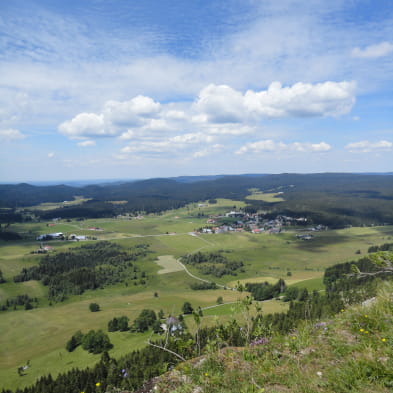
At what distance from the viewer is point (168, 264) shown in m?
155

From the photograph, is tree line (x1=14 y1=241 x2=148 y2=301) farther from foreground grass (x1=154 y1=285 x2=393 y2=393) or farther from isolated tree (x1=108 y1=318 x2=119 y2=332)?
foreground grass (x1=154 y1=285 x2=393 y2=393)

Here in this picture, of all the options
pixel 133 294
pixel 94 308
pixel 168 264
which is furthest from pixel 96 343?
pixel 168 264

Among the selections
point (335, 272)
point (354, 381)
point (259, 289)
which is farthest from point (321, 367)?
point (335, 272)

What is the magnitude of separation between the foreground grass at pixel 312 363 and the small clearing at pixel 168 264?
138677 mm

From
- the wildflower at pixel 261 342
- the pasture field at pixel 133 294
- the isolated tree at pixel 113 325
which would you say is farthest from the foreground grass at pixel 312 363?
the isolated tree at pixel 113 325

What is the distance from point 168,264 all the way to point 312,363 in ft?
504

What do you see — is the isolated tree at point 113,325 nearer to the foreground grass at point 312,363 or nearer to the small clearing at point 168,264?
the small clearing at point 168,264

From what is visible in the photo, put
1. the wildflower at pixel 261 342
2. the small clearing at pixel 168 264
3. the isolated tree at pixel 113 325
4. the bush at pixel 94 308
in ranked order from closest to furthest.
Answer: the wildflower at pixel 261 342 → the isolated tree at pixel 113 325 → the bush at pixel 94 308 → the small clearing at pixel 168 264

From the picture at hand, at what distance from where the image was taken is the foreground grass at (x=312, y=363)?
212 inches

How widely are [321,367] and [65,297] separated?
5374 inches

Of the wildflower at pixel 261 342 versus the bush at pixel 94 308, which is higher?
the wildflower at pixel 261 342

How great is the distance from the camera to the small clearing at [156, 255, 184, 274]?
470ft

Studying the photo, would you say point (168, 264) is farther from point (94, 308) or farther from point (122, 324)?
point (122, 324)

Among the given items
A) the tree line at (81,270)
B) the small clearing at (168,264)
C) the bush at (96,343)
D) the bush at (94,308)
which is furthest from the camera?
the small clearing at (168,264)
